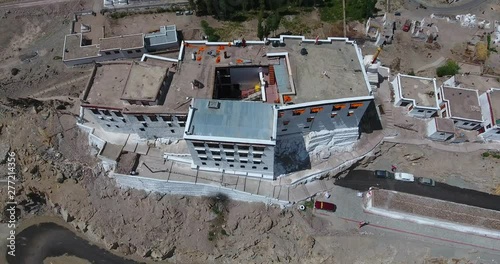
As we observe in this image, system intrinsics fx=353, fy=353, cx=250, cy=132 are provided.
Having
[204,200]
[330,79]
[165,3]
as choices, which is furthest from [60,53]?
[330,79]

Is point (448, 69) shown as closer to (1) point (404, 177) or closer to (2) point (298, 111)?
(1) point (404, 177)

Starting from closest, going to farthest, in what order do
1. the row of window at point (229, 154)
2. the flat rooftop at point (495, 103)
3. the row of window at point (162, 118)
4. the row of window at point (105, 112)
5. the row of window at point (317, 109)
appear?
the row of window at point (317, 109) → the row of window at point (229, 154) → the row of window at point (162, 118) → the row of window at point (105, 112) → the flat rooftop at point (495, 103)

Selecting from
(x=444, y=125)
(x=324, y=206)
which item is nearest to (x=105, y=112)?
(x=324, y=206)

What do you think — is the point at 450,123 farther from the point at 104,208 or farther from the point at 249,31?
the point at 104,208

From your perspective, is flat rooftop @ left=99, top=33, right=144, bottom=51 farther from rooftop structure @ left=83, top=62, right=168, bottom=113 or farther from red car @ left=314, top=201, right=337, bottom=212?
red car @ left=314, top=201, right=337, bottom=212

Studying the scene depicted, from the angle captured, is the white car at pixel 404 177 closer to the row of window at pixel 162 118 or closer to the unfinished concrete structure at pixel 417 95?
the unfinished concrete structure at pixel 417 95

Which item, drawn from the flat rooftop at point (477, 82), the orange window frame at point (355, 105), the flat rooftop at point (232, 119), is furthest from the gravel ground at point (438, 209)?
the flat rooftop at point (477, 82)

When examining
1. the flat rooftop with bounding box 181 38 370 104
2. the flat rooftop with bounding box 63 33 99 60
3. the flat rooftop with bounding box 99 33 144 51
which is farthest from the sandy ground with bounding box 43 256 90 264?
the flat rooftop with bounding box 99 33 144 51
